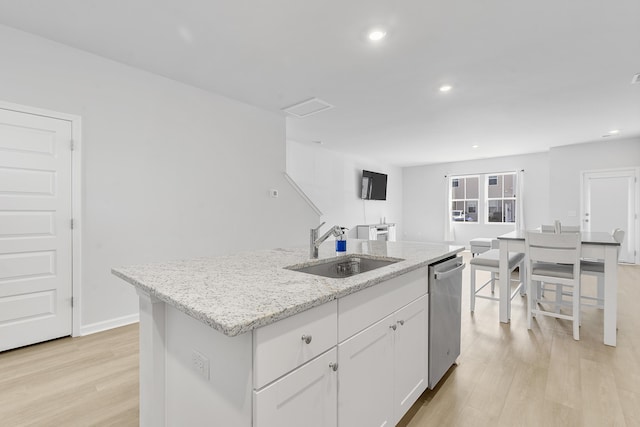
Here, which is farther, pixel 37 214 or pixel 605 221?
pixel 605 221

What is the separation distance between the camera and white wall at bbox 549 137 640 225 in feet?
19.5

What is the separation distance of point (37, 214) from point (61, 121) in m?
0.82

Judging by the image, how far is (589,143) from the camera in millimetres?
6250

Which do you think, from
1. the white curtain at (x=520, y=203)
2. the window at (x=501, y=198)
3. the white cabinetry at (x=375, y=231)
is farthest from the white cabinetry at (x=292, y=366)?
the window at (x=501, y=198)

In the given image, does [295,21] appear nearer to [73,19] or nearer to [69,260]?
[73,19]

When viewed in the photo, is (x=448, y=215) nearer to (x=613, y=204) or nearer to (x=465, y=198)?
(x=465, y=198)

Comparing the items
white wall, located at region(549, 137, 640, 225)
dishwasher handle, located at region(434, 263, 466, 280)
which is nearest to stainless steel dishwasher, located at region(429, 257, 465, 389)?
dishwasher handle, located at region(434, 263, 466, 280)

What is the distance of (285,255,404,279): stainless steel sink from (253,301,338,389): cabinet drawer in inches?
24.8

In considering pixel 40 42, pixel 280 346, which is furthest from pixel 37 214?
pixel 280 346

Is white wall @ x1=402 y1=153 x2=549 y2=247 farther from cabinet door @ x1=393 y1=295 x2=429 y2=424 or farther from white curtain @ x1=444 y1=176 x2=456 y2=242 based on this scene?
cabinet door @ x1=393 y1=295 x2=429 y2=424

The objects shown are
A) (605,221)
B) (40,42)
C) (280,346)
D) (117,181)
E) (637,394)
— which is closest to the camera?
(280,346)

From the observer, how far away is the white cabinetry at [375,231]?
7387 mm

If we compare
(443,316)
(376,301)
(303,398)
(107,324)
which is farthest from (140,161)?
(443,316)

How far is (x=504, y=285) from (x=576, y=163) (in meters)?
5.14
